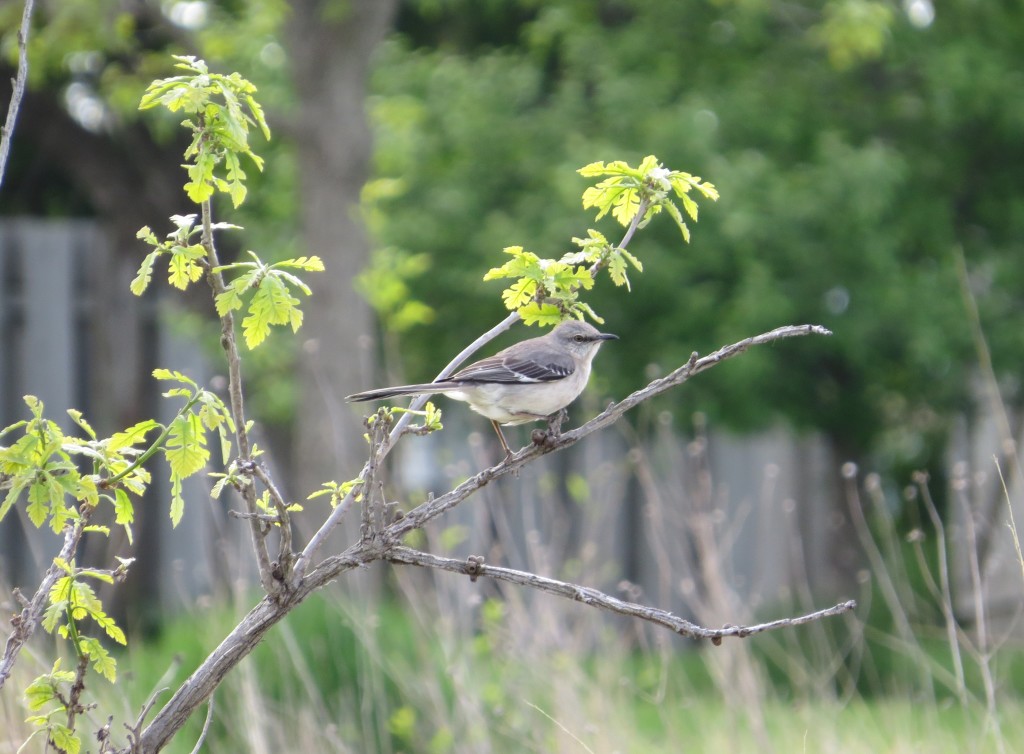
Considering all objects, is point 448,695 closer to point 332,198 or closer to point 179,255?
point 179,255

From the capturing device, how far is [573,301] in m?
2.86

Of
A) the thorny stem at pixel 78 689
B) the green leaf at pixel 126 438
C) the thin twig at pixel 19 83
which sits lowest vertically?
the thorny stem at pixel 78 689

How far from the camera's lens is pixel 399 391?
3.58 m

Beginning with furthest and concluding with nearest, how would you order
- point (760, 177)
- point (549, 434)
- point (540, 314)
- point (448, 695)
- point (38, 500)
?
1. point (760, 177)
2. point (448, 695)
3. point (549, 434)
4. point (540, 314)
5. point (38, 500)

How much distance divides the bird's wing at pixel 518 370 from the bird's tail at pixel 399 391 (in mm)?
205

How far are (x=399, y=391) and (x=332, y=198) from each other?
564cm

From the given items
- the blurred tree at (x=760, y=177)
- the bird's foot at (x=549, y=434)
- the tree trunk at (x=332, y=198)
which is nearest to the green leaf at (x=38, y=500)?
the bird's foot at (x=549, y=434)

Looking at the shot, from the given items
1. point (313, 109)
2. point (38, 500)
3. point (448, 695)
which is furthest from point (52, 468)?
point (313, 109)

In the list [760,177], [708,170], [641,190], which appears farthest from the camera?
[760,177]

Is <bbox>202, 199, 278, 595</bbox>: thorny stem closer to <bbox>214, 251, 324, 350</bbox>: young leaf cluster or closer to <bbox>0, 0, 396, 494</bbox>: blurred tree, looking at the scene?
<bbox>214, 251, 324, 350</bbox>: young leaf cluster

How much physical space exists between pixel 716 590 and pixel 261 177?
7862 millimetres

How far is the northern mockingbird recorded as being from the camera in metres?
4.18

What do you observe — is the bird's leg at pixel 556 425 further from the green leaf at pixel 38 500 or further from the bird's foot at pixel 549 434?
the green leaf at pixel 38 500

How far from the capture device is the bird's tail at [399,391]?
10.5 ft
